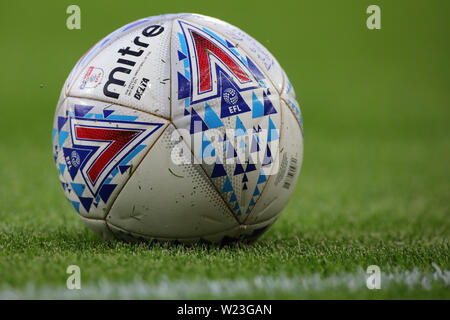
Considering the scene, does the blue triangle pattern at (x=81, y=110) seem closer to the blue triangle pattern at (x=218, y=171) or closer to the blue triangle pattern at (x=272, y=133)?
the blue triangle pattern at (x=218, y=171)

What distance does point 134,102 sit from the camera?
343 centimetres

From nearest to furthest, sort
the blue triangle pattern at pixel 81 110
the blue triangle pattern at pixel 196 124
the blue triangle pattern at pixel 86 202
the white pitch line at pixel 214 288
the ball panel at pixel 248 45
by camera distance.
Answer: the white pitch line at pixel 214 288
the blue triangle pattern at pixel 196 124
the blue triangle pattern at pixel 81 110
the blue triangle pattern at pixel 86 202
the ball panel at pixel 248 45

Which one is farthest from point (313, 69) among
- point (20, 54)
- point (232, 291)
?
point (232, 291)

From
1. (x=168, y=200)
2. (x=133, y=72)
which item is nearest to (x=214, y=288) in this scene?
(x=168, y=200)

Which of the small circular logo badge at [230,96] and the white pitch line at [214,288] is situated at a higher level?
the small circular logo badge at [230,96]

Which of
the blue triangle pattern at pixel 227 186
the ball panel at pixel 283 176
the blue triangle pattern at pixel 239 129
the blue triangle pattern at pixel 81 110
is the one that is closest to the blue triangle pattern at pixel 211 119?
the blue triangle pattern at pixel 239 129

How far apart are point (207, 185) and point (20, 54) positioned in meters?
14.8

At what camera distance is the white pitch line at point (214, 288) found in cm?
279

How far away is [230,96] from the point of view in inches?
137

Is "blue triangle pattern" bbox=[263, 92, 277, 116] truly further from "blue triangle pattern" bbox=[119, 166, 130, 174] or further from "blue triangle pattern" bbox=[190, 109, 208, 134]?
"blue triangle pattern" bbox=[119, 166, 130, 174]

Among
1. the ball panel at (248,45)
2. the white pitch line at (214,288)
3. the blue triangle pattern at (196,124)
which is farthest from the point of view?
the ball panel at (248,45)
